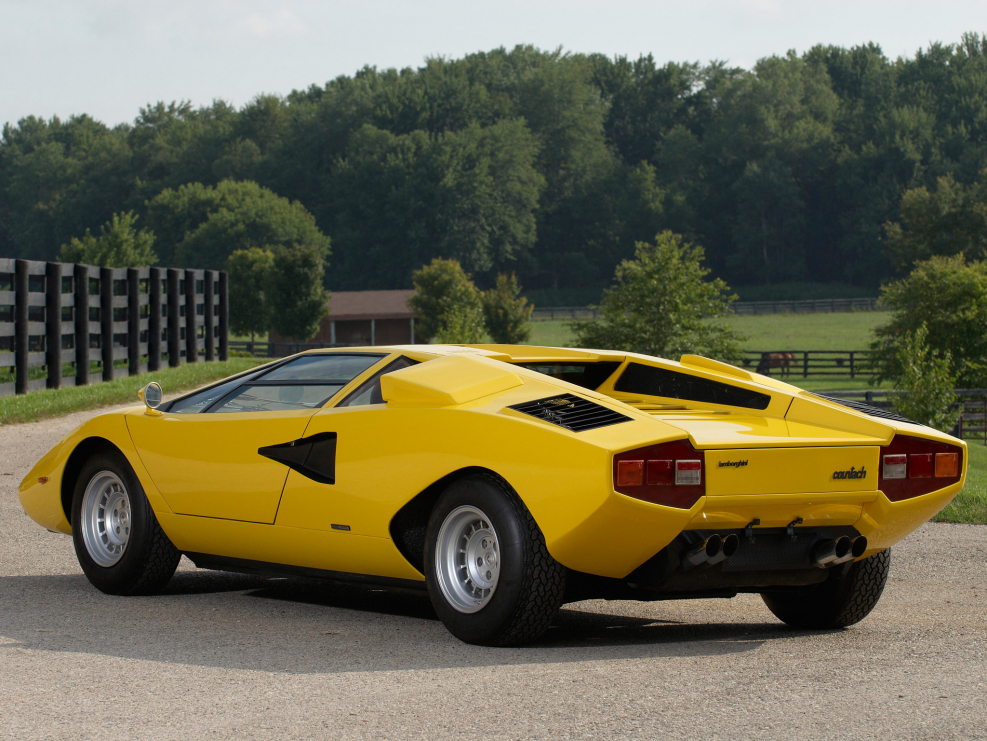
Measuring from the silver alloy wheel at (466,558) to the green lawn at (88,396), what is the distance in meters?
12.6

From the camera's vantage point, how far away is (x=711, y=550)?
15.5 ft

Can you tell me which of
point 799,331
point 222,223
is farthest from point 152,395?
Result: point 222,223

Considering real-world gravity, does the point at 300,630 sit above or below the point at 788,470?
below

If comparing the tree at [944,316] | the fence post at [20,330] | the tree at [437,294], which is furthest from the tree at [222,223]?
the fence post at [20,330]

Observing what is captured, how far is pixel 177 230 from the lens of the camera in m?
115

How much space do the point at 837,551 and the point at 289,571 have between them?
8.59 ft

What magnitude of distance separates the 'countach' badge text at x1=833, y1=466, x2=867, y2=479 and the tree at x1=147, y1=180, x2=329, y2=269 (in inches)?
4044

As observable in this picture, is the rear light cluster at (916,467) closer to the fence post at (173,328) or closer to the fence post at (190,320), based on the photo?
the fence post at (173,328)

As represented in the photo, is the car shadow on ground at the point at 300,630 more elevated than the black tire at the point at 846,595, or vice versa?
the black tire at the point at 846,595

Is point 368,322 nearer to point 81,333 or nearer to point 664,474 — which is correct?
point 81,333

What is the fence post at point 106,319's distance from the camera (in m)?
22.5

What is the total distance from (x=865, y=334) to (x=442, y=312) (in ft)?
100

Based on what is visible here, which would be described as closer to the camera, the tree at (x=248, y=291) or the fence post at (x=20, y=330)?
the fence post at (x=20, y=330)

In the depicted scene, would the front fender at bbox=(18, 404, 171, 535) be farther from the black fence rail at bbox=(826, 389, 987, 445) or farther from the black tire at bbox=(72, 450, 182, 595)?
the black fence rail at bbox=(826, 389, 987, 445)
